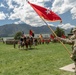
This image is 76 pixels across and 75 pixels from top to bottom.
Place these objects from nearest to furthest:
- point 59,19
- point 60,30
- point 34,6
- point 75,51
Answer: point 75,51
point 59,19
point 34,6
point 60,30

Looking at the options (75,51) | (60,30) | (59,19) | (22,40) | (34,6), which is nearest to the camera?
(75,51)

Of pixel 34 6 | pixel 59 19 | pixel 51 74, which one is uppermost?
pixel 34 6

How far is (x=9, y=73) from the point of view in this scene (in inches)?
358

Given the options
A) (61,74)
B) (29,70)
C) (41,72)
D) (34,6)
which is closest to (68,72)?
(61,74)

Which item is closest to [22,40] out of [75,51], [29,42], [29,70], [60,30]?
[29,42]

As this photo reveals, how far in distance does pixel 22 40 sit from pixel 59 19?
16.2 meters

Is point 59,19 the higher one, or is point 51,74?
point 59,19

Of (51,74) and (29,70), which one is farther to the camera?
(29,70)

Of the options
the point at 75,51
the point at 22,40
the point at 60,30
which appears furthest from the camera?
the point at 60,30

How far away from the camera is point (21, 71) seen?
31.1 feet

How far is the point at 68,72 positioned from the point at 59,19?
8.46 ft

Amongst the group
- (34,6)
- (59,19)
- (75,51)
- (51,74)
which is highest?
(34,6)

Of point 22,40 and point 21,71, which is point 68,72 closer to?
point 21,71

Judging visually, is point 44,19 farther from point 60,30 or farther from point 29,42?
point 60,30
